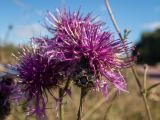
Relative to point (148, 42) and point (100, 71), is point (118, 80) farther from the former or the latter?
point (148, 42)

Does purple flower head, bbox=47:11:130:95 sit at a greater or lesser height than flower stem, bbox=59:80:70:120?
greater

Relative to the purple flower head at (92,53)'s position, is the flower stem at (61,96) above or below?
below

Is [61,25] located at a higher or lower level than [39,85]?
higher

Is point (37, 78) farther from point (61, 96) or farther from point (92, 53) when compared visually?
point (92, 53)

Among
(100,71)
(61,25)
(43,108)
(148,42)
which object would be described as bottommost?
(43,108)

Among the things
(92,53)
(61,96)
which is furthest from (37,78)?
(92,53)

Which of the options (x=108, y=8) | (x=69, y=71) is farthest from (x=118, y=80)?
(x=108, y=8)
